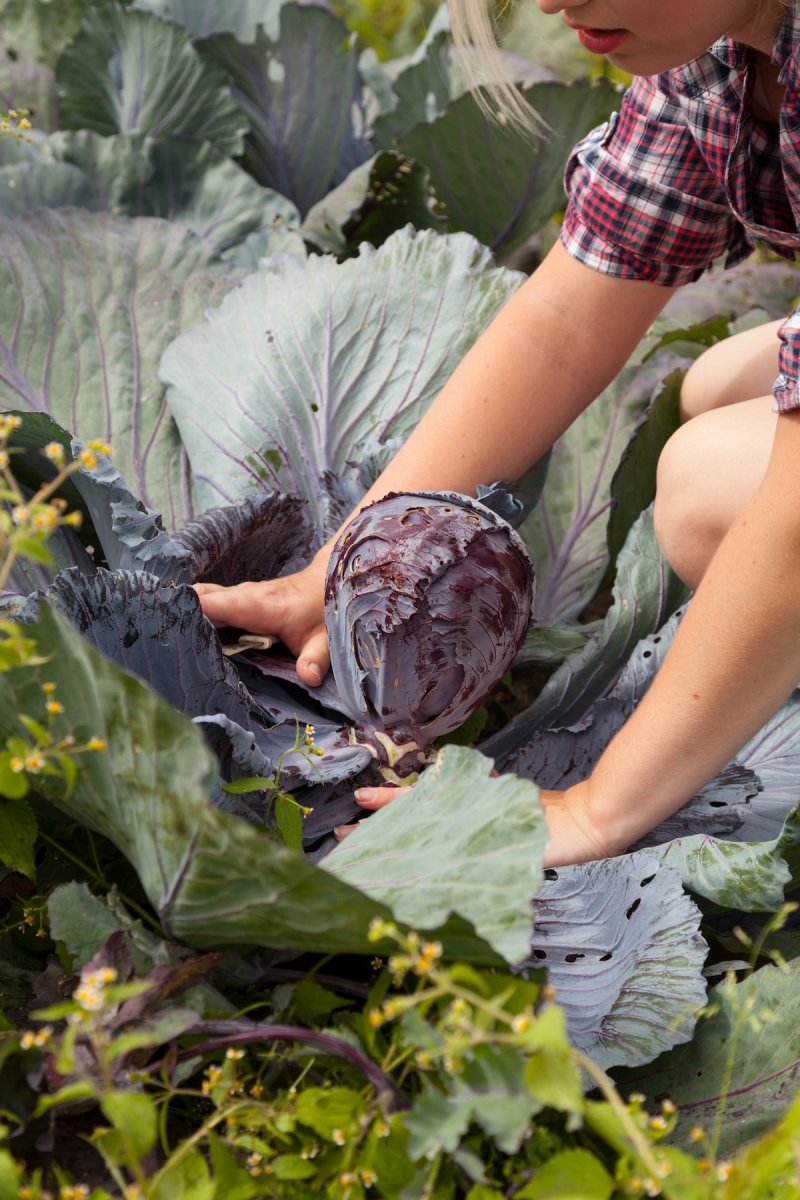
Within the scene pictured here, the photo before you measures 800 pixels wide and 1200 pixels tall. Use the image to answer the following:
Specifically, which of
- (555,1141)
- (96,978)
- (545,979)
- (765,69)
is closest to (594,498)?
(765,69)

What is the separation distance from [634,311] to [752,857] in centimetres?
81

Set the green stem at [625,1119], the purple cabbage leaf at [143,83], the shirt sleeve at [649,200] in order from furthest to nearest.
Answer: the purple cabbage leaf at [143,83] → the shirt sleeve at [649,200] → the green stem at [625,1119]

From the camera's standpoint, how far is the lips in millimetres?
1310

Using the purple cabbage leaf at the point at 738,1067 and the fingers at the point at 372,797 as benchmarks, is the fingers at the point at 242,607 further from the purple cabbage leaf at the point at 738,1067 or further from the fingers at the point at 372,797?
the purple cabbage leaf at the point at 738,1067

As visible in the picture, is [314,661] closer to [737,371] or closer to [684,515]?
[684,515]

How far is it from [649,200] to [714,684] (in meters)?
0.73

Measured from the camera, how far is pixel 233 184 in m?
2.49

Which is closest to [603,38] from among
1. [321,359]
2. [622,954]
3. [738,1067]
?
[321,359]

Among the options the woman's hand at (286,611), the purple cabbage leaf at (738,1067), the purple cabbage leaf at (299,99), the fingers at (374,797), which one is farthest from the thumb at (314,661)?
the purple cabbage leaf at (299,99)

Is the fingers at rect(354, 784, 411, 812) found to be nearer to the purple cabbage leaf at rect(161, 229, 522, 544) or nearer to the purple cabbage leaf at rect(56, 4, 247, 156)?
the purple cabbage leaf at rect(161, 229, 522, 544)

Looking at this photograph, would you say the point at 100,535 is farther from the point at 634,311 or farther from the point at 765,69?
the point at 765,69

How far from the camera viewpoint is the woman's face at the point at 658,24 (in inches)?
49.7

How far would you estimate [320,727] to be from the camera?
157cm

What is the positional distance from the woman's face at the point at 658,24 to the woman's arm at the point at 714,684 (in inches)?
16.1
